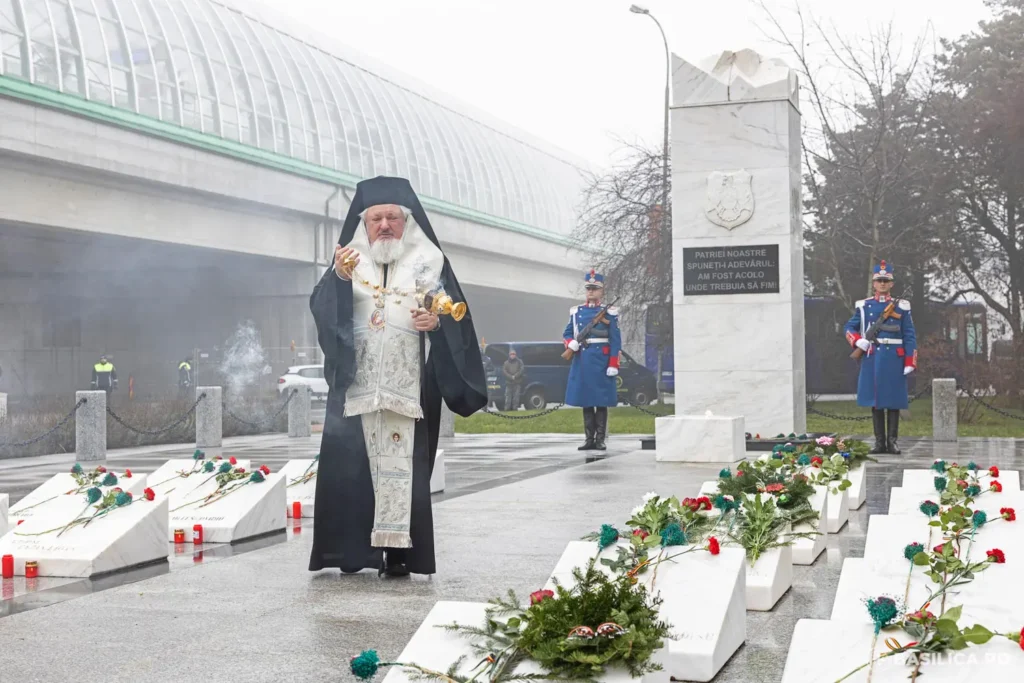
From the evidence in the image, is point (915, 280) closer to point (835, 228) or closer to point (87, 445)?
point (835, 228)

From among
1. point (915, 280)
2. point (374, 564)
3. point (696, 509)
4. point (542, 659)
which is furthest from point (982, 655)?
point (915, 280)

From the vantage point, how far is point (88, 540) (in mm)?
7492

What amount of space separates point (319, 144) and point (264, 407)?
1182 cm

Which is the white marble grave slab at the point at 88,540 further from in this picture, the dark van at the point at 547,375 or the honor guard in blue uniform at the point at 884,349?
the dark van at the point at 547,375

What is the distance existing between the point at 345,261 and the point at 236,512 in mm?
2786

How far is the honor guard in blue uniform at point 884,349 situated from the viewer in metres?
14.1

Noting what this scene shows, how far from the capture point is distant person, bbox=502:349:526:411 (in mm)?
34438

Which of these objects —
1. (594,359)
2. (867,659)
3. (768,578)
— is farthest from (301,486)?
(867,659)

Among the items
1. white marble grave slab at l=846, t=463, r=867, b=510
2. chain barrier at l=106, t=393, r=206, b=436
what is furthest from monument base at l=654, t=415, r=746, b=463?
chain barrier at l=106, t=393, r=206, b=436

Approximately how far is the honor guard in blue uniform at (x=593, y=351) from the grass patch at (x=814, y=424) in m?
5.51

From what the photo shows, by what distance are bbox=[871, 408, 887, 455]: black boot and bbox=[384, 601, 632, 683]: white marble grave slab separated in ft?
35.2

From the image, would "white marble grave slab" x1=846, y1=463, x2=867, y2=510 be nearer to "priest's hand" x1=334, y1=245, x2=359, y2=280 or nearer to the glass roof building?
"priest's hand" x1=334, y1=245, x2=359, y2=280

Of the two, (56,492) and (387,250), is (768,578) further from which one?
(56,492)

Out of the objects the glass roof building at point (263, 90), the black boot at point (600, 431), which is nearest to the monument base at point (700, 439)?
the black boot at point (600, 431)
